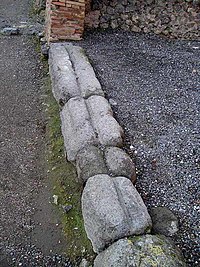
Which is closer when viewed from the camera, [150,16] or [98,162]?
[98,162]

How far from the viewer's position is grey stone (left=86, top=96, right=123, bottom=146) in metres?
3.60

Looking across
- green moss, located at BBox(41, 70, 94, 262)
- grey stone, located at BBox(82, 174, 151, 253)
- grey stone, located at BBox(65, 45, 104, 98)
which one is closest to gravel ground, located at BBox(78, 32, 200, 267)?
grey stone, located at BBox(65, 45, 104, 98)

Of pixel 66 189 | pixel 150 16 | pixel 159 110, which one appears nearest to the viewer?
pixel 66 189

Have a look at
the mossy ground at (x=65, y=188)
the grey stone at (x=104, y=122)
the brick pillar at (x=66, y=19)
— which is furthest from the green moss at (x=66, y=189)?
the brick pillar at (x=66, y=19)

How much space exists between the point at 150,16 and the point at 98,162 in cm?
361

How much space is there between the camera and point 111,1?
20.1 ft

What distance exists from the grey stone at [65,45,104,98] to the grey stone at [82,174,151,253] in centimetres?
149

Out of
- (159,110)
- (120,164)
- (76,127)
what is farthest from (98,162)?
(159,110)

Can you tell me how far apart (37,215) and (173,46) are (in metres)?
3.57

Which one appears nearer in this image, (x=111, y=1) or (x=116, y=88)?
(x=116, y=88)

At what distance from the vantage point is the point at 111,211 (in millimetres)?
2752

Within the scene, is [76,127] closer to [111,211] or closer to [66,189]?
[66,189]

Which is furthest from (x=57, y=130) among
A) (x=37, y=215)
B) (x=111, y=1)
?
(x=111, y=1)

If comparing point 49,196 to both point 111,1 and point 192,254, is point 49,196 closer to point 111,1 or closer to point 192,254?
point 192,254
